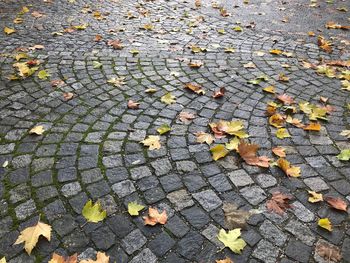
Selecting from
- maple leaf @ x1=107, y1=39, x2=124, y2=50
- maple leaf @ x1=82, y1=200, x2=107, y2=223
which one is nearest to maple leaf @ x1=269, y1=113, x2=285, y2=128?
maple leaf @ x1=82, y1=200, x2=107, y2=223

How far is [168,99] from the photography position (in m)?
3.94

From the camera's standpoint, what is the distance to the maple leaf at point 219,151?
3.11 m

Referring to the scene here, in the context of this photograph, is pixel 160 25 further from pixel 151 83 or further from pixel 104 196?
pixel 104 196

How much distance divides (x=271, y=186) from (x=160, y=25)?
4.40 meters

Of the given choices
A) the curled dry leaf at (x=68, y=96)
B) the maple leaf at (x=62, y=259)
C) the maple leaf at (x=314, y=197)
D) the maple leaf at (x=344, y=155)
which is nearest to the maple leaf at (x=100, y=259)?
the maple leaf at (x=62, y=259)

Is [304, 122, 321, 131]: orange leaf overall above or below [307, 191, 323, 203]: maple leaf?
above

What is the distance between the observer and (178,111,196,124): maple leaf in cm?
360

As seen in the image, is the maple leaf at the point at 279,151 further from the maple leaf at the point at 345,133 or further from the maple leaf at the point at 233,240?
the maple leaf at the point at 233,240

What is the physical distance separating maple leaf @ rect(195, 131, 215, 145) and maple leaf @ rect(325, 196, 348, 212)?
1.19 meters

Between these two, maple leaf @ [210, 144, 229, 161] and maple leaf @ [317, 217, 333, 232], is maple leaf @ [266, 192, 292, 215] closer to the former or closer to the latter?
maple leaf @ [317, 217, 333, 232]

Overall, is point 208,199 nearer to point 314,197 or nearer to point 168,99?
point 314,197

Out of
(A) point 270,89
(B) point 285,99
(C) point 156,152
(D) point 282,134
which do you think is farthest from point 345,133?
(C) point 156,152

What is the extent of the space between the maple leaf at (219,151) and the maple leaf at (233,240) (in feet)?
2.73

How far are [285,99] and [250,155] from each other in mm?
1226
